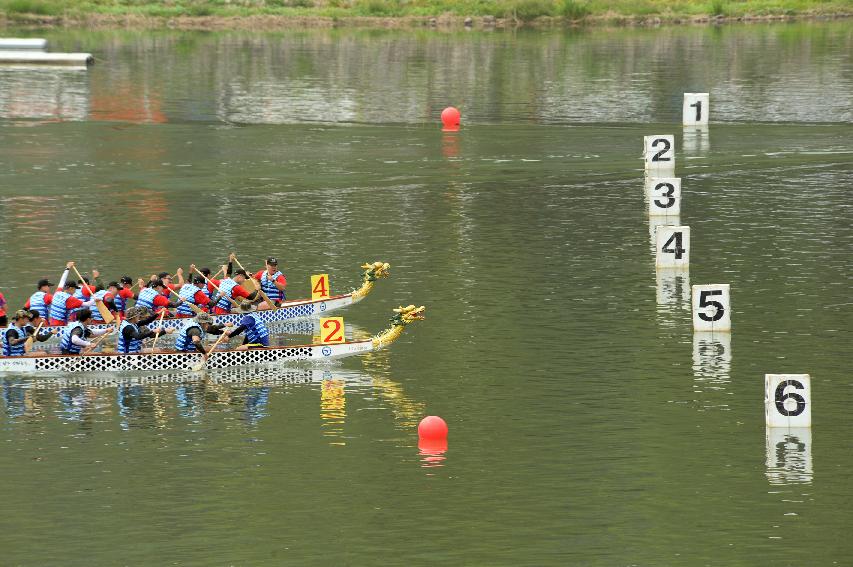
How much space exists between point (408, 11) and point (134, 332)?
359ft

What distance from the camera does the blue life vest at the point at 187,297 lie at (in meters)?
47.3

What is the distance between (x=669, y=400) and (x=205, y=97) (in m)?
62.4

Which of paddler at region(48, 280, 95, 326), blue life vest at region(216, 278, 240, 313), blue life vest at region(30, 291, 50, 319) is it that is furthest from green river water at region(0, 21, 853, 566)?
blue life vest at region(30, 291, 50, 319)

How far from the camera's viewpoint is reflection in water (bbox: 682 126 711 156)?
7775 cm

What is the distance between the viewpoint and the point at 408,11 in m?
150

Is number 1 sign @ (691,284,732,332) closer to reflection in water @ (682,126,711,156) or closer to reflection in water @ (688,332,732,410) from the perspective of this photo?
reflection in water @ (688,332,732,410)

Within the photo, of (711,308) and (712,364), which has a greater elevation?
(711,308)

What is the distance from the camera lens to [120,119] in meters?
88.7

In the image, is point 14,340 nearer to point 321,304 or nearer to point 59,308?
point 59,308

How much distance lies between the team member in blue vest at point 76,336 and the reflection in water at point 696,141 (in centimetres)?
4055

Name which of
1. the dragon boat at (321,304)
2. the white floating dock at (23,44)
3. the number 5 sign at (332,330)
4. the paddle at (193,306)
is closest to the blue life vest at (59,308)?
the paddle at (193,306)

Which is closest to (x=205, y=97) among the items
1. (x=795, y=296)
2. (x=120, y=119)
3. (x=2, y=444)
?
(x=120, y=119)

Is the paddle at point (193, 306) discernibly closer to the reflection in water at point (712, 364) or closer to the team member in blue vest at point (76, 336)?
the team member in blue vest at point (76, 336)

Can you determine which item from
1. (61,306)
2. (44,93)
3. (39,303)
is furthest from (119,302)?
(44,93)
